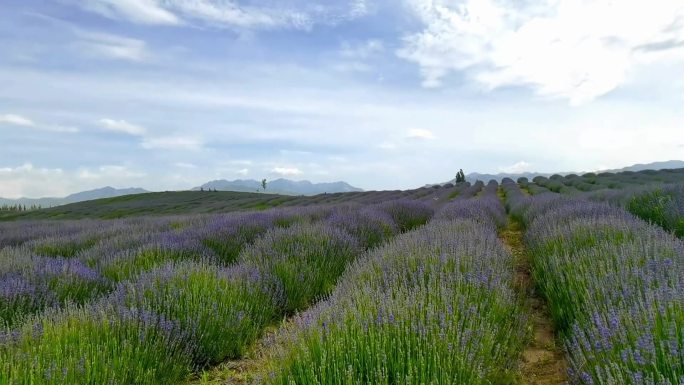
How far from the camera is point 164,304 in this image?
137 inches

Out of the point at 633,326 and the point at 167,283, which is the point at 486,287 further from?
the point at 167,283

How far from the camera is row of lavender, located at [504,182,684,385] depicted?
1909 mm

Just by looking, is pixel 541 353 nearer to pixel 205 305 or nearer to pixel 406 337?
pixel 406 337

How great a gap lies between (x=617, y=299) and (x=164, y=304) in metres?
3.21

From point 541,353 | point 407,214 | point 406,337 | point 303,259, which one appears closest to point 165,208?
point 407,214

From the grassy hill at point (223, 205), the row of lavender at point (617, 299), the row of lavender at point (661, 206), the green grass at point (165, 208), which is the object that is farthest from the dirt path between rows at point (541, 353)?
the green grass at point (165, 208)

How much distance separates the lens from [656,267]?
3051mm

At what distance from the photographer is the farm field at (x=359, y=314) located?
2.17 metres

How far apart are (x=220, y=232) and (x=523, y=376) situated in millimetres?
4988

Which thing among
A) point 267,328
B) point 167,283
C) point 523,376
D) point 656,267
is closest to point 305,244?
point 267,328

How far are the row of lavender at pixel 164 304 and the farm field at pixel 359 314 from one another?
0.7 inches

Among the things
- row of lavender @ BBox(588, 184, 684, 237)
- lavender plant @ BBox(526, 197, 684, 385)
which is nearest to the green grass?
row of lavender @ BBox(588, 184, 684, 237)

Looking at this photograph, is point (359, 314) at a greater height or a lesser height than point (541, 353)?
greater

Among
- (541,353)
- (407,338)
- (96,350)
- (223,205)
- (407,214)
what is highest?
(223,205)
